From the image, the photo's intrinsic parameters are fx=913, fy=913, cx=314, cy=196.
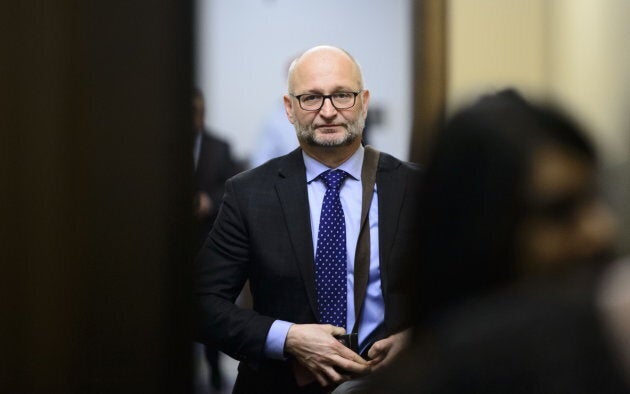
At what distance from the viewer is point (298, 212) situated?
5.82 feet

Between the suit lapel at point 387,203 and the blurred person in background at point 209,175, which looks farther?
the blurred person in background at point 209,175

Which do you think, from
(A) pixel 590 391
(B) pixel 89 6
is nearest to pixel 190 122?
(B) pixel 89 6

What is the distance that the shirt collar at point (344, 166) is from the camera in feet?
5.83

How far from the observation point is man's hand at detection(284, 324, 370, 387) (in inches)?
66.8

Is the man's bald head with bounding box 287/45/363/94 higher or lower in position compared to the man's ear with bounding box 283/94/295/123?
higher

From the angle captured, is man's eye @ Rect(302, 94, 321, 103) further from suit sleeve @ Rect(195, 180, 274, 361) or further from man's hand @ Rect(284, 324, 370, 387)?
man's hand @ Rect(284, 324, 370, 387)

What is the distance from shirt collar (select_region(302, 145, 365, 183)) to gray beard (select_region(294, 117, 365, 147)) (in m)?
0.03

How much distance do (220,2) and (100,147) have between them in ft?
2.21

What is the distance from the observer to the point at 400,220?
174cm

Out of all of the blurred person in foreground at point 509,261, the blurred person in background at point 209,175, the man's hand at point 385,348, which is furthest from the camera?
the blurred person in background at point 209,175

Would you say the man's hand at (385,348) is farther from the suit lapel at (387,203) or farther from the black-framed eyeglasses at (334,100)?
the black-framed eyeglasses at (334,100)

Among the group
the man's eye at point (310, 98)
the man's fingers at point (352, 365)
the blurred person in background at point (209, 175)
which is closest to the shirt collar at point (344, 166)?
the man's eye at point (310, 98)

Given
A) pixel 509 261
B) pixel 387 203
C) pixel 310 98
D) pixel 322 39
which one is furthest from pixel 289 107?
pixel 509 261

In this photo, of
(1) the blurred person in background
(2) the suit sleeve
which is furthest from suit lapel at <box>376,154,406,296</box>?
(1) the blurred person in background
